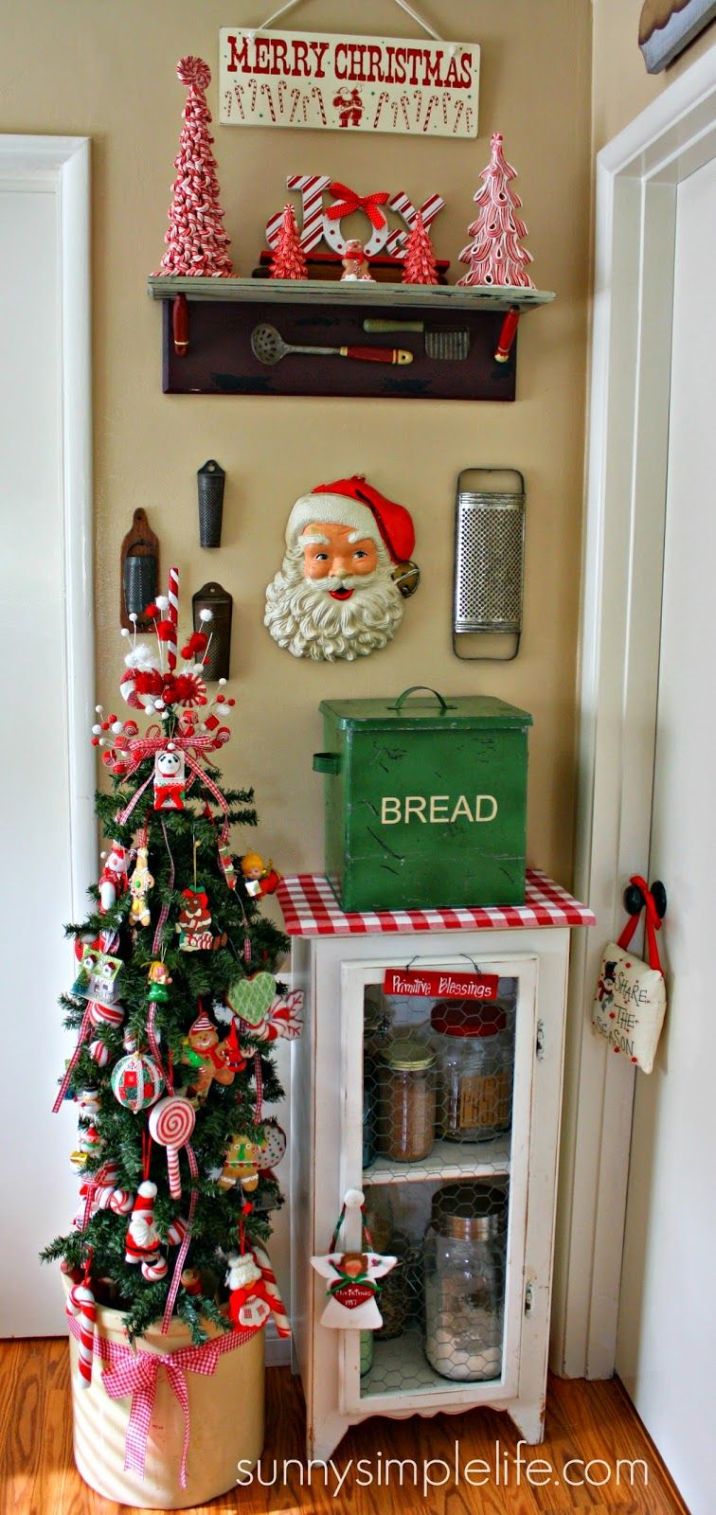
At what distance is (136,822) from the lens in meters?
1.84

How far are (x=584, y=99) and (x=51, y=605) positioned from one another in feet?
4.26

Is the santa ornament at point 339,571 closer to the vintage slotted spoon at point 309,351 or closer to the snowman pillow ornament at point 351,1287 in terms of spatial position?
the vintage slotted spoon at point 309,351

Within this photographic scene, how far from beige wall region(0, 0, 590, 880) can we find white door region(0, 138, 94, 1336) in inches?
2.3

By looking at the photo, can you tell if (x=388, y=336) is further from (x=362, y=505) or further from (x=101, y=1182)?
(x=101, y=1182)

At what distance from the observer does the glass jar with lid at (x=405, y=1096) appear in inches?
79.4

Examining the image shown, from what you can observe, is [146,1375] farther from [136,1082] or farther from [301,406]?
[301,406]

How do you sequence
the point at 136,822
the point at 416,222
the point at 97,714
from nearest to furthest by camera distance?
the point at 136,822 → the point at 416,222 → the point at 97,714

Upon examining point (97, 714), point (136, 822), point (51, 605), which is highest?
point (51, 605)

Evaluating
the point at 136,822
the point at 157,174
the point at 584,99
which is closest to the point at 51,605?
the point at 136,822

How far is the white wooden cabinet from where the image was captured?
1.95 meters

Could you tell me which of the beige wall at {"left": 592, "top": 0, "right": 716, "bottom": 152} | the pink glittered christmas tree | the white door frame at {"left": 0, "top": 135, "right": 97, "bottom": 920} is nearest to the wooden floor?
the white door frame at {"left": 0, "top": 135, "right": 97, "bottom": 920}

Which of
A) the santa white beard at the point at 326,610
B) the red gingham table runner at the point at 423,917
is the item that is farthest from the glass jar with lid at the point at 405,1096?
the santa white beard at the point at 326,610

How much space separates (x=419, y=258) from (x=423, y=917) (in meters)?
1.08

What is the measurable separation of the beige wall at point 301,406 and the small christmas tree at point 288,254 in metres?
0.12
